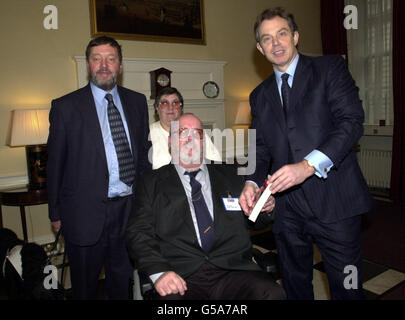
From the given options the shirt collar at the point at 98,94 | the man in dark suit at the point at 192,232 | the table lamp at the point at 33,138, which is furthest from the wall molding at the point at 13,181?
the man in dark suit at the point at 192,232

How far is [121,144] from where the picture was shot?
86.1 inches

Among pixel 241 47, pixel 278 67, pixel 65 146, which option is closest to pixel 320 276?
pixel 278 67

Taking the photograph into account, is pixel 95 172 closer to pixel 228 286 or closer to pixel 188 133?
pixel 188 133

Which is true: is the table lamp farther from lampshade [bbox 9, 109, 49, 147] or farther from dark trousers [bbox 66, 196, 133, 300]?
dark trousers [bbox 66, 196, 133, 300]

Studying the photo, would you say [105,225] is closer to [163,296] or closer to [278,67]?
[163,296]

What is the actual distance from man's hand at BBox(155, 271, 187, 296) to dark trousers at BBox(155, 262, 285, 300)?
2.1 inches

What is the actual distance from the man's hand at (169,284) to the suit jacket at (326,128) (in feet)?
2.39

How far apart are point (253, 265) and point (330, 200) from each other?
0.55 metres

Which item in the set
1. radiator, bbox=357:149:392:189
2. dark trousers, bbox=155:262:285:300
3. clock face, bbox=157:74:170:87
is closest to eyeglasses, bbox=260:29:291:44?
dark trousers, bbox=155:262:285:300

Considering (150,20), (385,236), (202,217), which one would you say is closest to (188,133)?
(202,217)

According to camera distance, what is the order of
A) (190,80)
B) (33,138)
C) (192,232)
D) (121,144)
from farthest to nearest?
(190,80) → (33,138) → (121,144) → (192,232)

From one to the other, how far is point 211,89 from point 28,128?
9.06 feet

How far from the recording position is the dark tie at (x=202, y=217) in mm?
1839

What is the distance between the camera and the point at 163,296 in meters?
1.61
